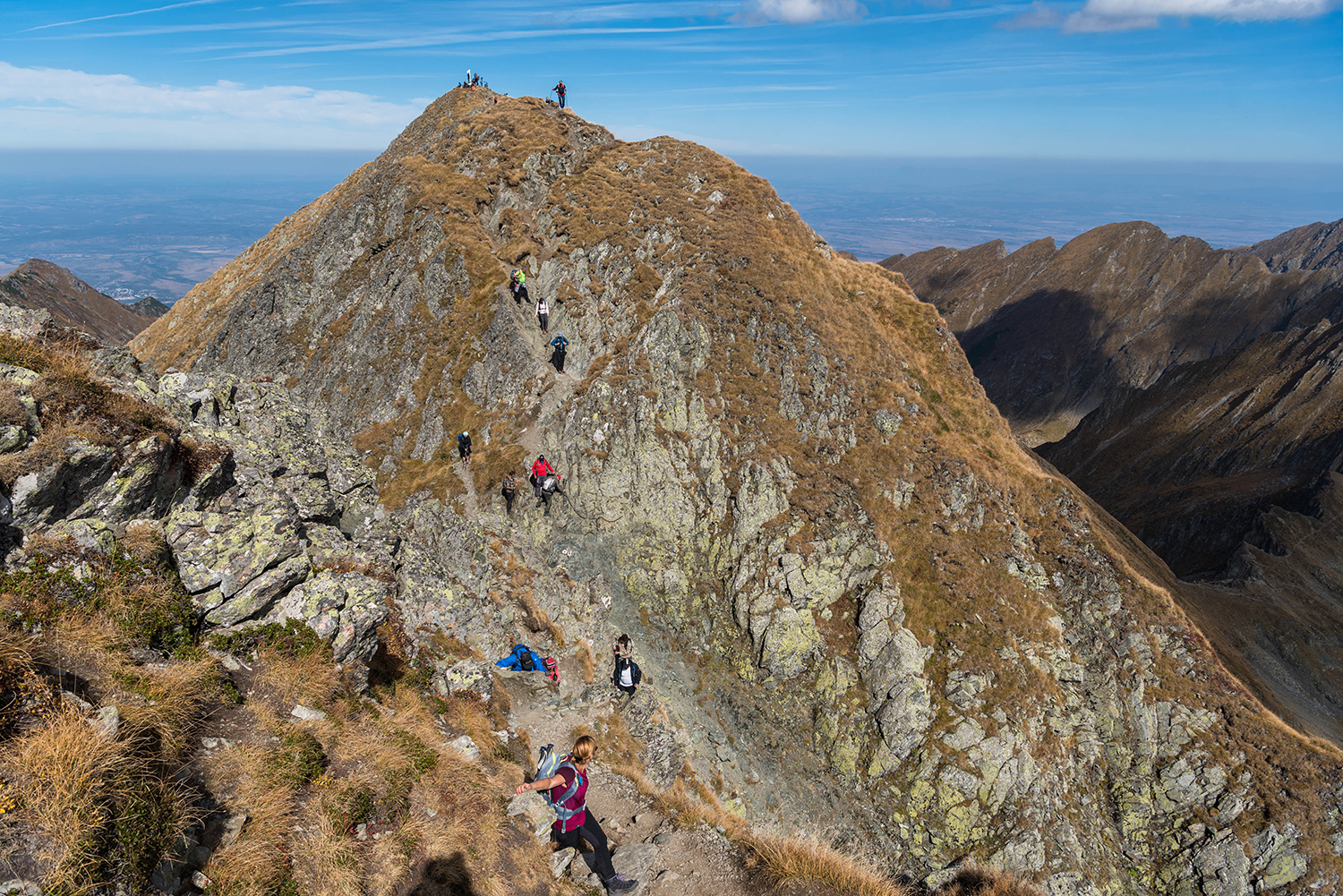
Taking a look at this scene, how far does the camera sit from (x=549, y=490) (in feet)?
115

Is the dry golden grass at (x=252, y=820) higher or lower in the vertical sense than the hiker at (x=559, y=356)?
lower

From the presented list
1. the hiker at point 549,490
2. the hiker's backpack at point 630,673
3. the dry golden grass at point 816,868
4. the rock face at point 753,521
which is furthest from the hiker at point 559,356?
the dry golden grass at point 816,868

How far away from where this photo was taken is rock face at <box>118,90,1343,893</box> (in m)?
29.2

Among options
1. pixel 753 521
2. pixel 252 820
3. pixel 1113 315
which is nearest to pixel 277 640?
pixel 252 820

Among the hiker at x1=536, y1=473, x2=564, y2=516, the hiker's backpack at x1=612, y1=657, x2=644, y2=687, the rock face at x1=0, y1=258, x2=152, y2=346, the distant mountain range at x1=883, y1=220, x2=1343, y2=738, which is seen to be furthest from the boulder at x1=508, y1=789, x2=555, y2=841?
the rock face at x1=0, y1=258, x2=152, y2=346

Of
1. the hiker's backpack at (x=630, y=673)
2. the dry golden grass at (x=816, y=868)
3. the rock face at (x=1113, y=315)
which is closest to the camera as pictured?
the dry golden grass at (x=816, y=868)

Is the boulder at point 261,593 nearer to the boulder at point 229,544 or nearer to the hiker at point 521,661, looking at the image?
the boulder at point 229,544

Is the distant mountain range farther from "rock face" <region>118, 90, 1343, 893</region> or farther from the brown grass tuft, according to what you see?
the brown grass tuft

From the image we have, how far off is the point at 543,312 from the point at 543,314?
326 mm

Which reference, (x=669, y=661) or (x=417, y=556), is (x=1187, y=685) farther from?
(x=417, y=556)

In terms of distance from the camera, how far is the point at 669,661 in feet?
108

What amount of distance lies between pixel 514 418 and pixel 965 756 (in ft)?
111

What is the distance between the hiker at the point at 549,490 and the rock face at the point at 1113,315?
157m

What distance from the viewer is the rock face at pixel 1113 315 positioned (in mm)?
151625
